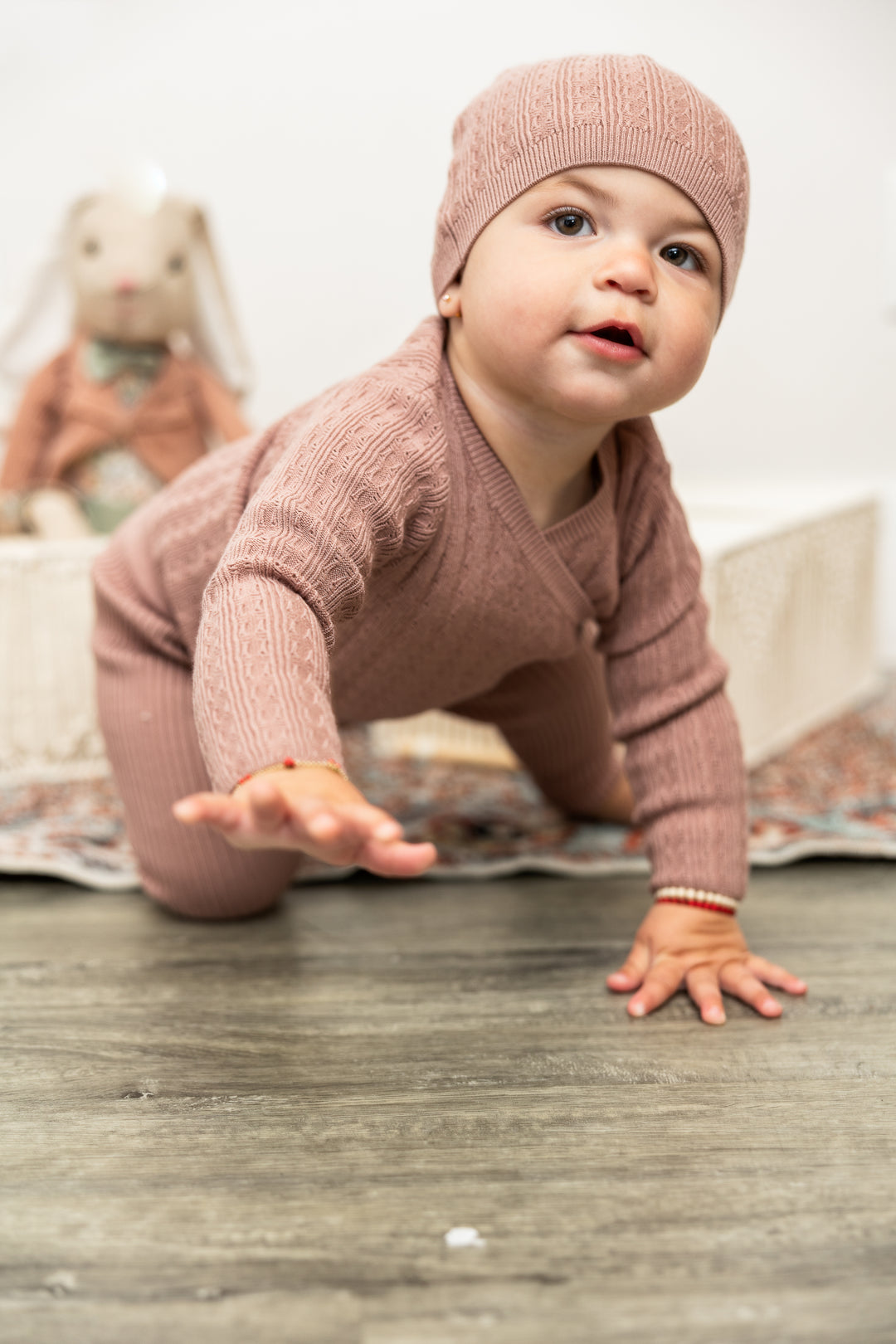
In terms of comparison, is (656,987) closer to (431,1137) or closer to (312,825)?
(431,1137)

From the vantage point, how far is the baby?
24.3 inches

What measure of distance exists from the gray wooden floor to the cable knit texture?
0.12 metres

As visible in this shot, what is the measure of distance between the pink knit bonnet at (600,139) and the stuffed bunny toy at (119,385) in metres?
0.71

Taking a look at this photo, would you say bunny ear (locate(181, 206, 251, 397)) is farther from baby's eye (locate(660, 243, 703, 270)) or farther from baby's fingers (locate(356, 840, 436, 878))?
baby's fingers (locate(356, 840, 436, 878))

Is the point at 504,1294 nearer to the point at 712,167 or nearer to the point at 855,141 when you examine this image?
the point at 712,167

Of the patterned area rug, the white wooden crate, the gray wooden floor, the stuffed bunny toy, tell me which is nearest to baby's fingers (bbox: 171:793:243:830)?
the gray wooden floor

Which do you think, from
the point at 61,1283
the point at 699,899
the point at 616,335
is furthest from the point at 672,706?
the point at 61,1283

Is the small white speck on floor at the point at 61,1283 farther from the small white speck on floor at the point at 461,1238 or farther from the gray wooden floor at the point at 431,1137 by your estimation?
the small white speck on floor at the point at 461,1238

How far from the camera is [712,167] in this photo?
0.73m

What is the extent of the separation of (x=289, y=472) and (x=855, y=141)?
145 centimetres

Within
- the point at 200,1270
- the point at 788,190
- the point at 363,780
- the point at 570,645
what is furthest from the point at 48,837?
the point at 788,190

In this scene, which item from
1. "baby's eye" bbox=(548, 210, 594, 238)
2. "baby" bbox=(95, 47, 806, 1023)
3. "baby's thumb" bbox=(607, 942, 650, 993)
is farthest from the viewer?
"baby's thumb" bbox=(607, 942, 650, 993)

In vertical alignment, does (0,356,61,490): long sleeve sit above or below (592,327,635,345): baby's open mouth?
below

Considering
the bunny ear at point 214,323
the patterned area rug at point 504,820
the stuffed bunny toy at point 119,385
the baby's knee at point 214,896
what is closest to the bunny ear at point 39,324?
the stuffed bunny toy at point 119,385
